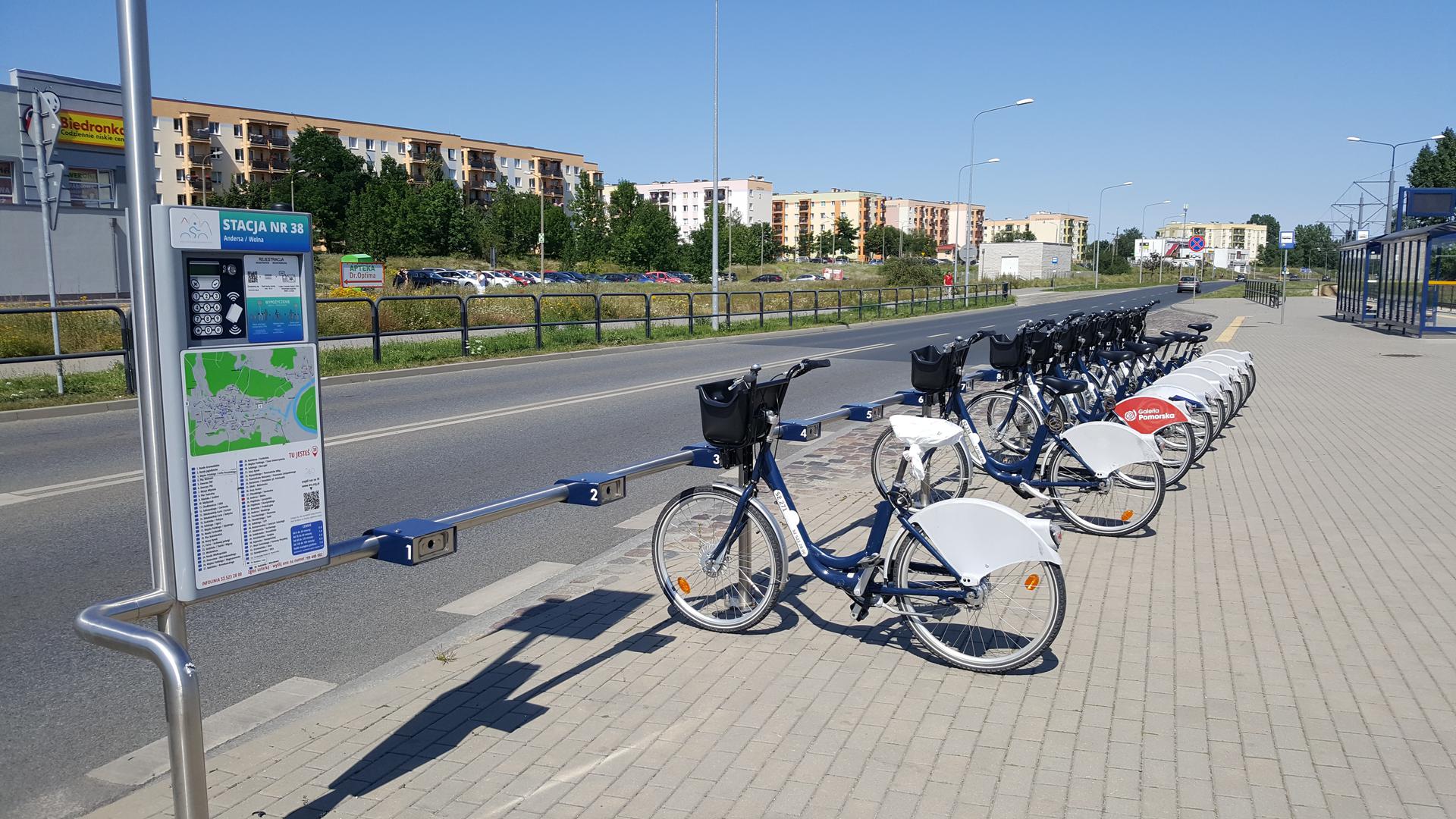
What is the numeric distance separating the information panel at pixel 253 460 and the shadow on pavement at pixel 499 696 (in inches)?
32.3

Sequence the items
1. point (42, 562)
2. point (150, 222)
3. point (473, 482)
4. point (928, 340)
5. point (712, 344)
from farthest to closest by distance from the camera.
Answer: point (928, 340) < point (712, 344) < point (473, 482) < point (42, 562) < point (150, 222)

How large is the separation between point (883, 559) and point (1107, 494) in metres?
2.72

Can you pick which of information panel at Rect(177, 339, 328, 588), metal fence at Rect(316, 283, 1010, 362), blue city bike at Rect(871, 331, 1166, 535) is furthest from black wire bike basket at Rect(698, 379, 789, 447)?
metal fence at Rect(316, 283, 1010, 362)

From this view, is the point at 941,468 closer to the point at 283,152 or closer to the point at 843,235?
the point at 283,152

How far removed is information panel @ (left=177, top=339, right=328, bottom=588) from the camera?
2.78 m

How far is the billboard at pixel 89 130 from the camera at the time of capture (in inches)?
1505

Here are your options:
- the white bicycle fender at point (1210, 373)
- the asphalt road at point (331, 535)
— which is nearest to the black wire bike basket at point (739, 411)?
the asphalt road at point (331, 535)

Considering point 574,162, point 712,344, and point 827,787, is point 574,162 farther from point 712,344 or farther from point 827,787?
point 827,787

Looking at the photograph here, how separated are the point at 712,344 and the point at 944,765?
20.7 meters

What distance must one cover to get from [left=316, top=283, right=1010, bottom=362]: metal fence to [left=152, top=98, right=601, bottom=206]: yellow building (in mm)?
51688

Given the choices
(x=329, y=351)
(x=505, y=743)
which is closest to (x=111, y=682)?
(x=505, y=743)

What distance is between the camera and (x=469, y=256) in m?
80.4

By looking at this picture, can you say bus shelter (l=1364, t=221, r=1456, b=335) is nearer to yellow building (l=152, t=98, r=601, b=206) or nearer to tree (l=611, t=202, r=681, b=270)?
tree (l=611, t=202, r=681, b=270)

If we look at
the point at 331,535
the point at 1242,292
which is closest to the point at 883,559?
the point at 331,535
